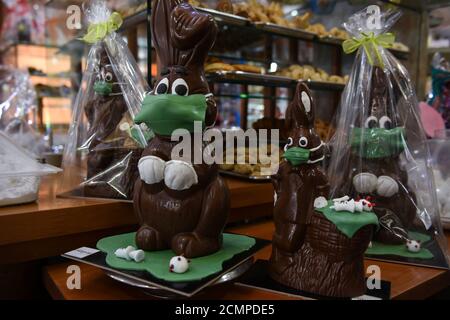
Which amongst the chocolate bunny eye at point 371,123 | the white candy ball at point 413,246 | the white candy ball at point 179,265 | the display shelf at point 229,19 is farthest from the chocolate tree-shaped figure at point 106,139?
the white candy ball at point 413,246

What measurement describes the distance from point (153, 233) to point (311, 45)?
203 cm

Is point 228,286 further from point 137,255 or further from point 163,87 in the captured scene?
point 163,87

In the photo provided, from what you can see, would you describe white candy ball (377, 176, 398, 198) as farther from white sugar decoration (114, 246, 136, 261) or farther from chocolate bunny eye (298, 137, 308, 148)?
white sugar decoration (114, 246, 136, 261)

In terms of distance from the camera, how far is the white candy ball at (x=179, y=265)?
0.80 metres

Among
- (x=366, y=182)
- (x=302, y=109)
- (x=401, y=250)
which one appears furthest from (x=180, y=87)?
(x=401, y=250)

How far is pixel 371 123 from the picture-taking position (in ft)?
4.05

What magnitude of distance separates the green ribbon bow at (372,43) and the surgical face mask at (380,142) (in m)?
0.23

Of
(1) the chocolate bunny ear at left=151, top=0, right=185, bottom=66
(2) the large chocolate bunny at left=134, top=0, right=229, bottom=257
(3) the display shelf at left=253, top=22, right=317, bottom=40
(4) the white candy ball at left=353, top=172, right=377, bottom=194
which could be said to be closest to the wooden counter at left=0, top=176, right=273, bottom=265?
(2) the large chocolate bunny at left=134, top=0, right=229, bottom=257

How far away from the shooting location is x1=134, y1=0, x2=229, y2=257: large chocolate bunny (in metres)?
0.90

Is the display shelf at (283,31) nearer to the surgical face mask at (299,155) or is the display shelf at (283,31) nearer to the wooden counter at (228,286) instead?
the surgical face mask at (299,155)

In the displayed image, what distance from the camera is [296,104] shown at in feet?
3.18

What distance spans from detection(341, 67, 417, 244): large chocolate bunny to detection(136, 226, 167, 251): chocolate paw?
2.14 feet
